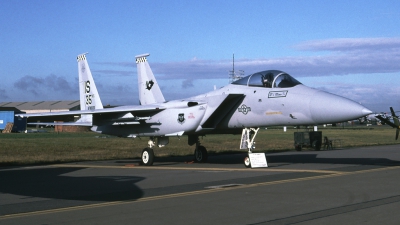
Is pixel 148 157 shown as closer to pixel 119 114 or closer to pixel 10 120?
pixel 119 114

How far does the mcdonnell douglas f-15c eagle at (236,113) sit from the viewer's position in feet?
50.3

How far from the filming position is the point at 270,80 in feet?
55.3

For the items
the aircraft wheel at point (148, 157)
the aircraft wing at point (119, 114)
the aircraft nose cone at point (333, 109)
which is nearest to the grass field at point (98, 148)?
the aircraft wing at point (119, 114)

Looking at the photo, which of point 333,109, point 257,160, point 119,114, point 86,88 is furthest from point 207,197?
point 86,88

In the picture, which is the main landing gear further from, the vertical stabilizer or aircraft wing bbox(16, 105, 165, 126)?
the vertical stabilizer

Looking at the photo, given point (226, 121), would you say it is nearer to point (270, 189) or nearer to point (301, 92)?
point (301, 92)

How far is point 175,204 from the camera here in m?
9.31

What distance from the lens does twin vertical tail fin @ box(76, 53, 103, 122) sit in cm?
2261

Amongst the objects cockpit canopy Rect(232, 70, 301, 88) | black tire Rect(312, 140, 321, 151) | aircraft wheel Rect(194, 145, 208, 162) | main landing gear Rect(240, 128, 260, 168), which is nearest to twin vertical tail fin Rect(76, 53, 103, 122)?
aircraft wheel Rect(194, 145, 208, 162)

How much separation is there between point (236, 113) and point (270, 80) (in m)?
1.76

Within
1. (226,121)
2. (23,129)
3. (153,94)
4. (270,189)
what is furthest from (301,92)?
(23,129)

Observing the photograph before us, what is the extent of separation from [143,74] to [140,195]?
13072 mm

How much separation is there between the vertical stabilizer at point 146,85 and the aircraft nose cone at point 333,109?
9079mm

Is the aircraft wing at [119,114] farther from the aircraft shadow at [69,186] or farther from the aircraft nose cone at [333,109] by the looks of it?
the aircraft nose cone at [333,109]
